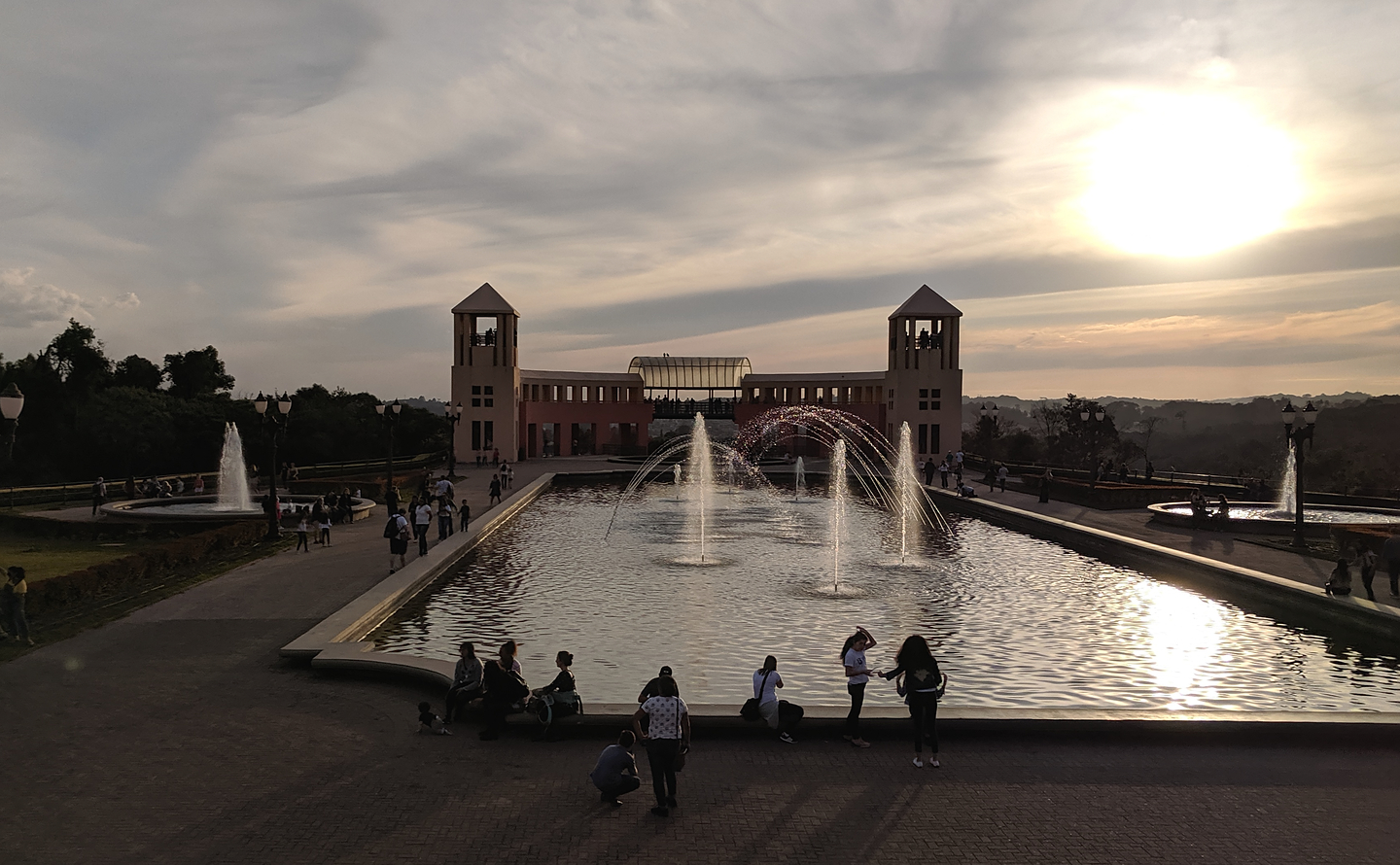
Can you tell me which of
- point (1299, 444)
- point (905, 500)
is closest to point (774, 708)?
point (1299, 444)

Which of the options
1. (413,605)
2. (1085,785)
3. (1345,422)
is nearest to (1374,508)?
(1085,785)

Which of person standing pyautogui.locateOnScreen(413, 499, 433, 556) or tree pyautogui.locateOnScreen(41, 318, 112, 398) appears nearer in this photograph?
person standing pyautogui.locateOnScreen(413, 499, 433, 556)

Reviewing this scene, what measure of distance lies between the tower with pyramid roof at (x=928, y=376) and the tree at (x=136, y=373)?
56.8 metres

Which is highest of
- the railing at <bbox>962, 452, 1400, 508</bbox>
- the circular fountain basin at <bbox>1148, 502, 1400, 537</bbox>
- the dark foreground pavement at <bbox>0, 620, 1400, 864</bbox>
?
the railing at <bbox>962, 452, 1400, 508</bbox>

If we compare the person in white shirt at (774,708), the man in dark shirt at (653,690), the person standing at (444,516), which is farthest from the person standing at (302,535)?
the man in dark shirt at (653,690)

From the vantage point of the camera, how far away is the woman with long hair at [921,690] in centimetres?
862

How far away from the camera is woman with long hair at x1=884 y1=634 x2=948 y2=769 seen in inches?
340

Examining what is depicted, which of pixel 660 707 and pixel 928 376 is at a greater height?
pixel 928 376

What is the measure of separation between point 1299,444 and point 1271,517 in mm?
6975

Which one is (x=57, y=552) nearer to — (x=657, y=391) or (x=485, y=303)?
(x=485, y=303)

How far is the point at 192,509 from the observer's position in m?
30.8

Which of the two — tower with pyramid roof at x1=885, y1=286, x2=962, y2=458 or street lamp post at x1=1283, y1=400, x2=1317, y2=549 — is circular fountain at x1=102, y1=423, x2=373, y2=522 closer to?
street lamp post at x1=1283, y1=400, x2=1317, y2=549

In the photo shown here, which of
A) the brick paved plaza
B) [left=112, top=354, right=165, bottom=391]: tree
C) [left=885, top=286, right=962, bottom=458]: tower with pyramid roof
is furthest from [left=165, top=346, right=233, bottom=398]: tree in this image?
the brick paved plaza

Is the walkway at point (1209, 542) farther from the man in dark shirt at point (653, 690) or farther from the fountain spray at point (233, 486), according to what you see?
the fountain spray at point (233, 486)
